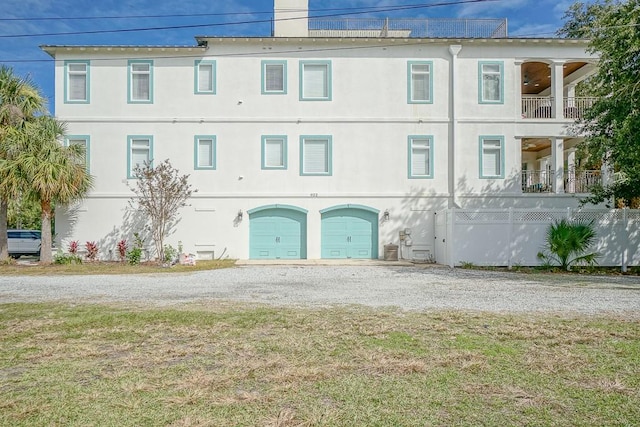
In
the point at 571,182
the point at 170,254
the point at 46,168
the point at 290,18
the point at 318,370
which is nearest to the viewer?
the point at 318,370

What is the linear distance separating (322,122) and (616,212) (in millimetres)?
11137

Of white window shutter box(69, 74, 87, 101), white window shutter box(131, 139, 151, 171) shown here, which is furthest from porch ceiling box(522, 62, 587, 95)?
white window shutter box(69, 74, 87, 101)

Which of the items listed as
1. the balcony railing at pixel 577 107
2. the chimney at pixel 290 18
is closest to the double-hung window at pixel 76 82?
the chimney at pixel 290 18

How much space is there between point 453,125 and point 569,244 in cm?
653

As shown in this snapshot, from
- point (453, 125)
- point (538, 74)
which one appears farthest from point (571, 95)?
point (453, 125)

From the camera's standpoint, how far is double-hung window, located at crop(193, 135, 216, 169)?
18766 mm

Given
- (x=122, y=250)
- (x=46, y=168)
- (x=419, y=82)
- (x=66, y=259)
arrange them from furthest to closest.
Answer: (x=419, y=82)
(x=122, y=250)
(x=66, y=259)
(x=46, y=168)

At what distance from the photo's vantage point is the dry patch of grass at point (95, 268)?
47.6ft

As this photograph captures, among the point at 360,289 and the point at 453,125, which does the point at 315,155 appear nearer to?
the point at 453,125

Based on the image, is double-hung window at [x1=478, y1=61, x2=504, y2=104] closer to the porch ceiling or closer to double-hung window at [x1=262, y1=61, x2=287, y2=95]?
the porch ceiling

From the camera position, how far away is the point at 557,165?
62.0 ft

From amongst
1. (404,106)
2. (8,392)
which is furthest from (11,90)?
(8,392)

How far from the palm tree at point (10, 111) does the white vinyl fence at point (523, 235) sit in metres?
15.3


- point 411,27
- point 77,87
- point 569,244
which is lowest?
point 569,244
